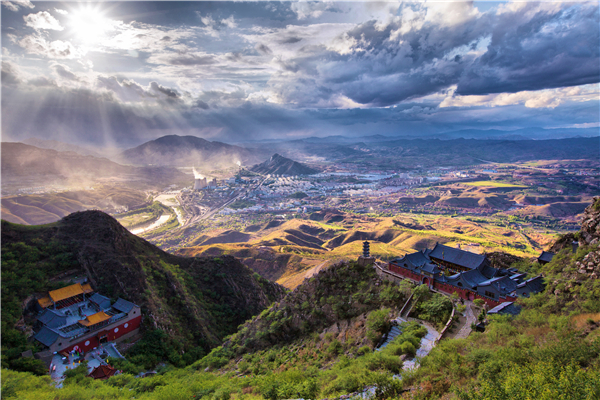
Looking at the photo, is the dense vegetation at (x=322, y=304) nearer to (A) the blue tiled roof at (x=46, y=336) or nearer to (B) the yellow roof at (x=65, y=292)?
(A) the blue tiled roof at (x=46, y=336)

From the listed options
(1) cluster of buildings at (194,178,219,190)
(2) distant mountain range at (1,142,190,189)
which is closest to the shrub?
(1) cluster of buildings at (194,178,219,190)

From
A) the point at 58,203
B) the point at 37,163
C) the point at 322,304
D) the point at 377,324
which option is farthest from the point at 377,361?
the point at 37,163

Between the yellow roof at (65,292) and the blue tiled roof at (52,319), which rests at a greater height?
the yellow roof at (65,292)

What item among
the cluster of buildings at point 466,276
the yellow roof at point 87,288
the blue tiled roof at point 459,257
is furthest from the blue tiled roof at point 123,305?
the blue tiled roof at point 459,257

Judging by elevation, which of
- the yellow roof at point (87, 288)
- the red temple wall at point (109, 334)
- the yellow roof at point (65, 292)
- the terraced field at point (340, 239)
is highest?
the yellow roof at point (65, 292)

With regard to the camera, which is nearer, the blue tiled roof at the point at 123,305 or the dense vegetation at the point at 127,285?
the dense vegetation at the point at 127,285

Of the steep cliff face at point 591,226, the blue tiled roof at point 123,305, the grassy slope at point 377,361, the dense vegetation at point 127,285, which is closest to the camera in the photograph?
the grassy slope at point 377,361

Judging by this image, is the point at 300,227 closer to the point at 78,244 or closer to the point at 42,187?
the point at 78,244
